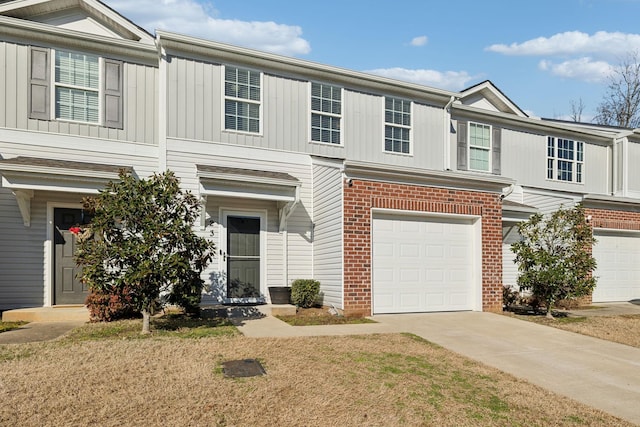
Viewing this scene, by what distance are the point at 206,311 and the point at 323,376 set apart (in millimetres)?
5172

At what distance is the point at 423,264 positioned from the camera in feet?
35.6

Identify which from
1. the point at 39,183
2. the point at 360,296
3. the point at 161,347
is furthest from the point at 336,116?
the point at 161,347

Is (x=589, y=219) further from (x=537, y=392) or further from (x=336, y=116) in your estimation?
(x=537, y=392)

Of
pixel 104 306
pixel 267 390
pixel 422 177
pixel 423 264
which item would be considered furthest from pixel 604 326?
pixel 104 306

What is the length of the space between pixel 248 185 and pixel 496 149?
366 inches

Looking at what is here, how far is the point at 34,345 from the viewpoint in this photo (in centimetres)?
709

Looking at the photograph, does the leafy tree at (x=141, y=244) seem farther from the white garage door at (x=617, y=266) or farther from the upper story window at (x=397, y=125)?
the white garage door at (x=617, y=266)

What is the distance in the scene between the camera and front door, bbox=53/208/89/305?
10.5m

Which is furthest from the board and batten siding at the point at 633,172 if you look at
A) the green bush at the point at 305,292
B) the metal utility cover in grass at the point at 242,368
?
the metal utility cover in grass at the point at 242,368

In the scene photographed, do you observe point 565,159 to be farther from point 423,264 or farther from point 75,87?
point 75,87

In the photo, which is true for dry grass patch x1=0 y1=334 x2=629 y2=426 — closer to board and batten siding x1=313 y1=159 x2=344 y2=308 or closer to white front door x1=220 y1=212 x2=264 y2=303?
board and batten siding x1=313 y1=159 x2=344 y2=308

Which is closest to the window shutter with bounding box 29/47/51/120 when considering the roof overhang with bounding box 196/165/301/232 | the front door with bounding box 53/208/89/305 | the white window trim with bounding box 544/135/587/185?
the front door with bounding box 53/208/89/305

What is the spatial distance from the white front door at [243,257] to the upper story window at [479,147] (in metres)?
Result: 7.74

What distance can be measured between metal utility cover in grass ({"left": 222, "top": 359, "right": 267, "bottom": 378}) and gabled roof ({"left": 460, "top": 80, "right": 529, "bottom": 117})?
505 inches
